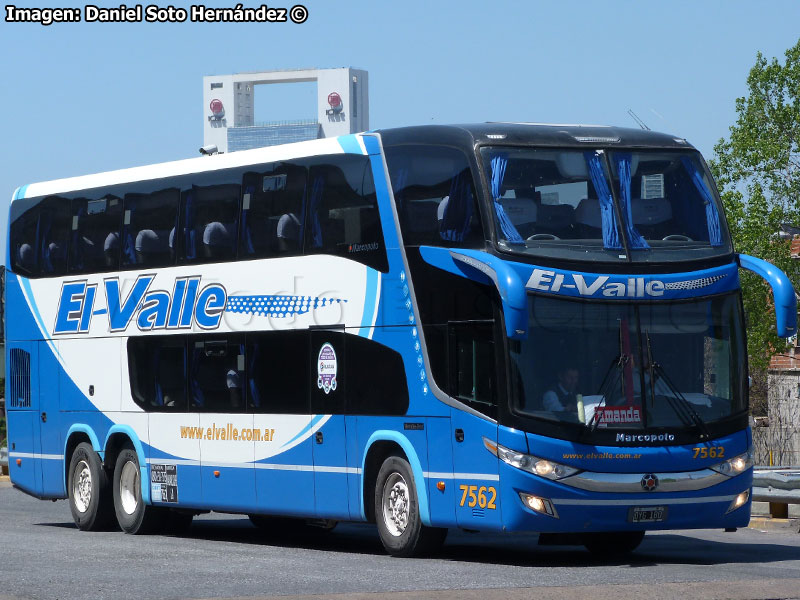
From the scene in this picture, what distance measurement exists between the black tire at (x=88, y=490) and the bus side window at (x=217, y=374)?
2325 millimetres

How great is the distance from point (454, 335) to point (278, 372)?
318 centimetres

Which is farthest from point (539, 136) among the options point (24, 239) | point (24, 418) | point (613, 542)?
point (24, 418)

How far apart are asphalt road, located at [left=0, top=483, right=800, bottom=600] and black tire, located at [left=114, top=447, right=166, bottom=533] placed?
0.28 meters

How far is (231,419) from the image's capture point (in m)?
19.2

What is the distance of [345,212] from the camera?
56.6 feet

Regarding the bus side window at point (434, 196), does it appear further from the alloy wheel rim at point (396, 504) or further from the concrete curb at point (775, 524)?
the concrete curb at point (775, 524)

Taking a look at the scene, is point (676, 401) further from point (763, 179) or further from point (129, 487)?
point (763, 179)

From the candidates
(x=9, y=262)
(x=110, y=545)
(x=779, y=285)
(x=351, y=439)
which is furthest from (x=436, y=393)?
(x=9, y=262)

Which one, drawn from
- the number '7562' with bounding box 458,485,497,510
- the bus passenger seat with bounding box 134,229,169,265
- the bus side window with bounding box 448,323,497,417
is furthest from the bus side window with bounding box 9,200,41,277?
the number '7562' with bounding box 458,485,497,510

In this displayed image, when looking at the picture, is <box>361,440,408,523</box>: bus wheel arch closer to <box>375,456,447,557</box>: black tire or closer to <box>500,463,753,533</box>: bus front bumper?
<box>375,456,447,557</box>: black tire

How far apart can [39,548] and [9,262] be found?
6733mm

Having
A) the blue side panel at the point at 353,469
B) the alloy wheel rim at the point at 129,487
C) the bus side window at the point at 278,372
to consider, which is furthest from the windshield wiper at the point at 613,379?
the alloy wheel rim at the point at 129,487

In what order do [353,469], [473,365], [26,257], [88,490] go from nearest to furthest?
[473,365] → [353,469] → [88,490] → [26,257]

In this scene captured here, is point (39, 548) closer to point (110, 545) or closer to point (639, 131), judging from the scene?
point (110, 545)
